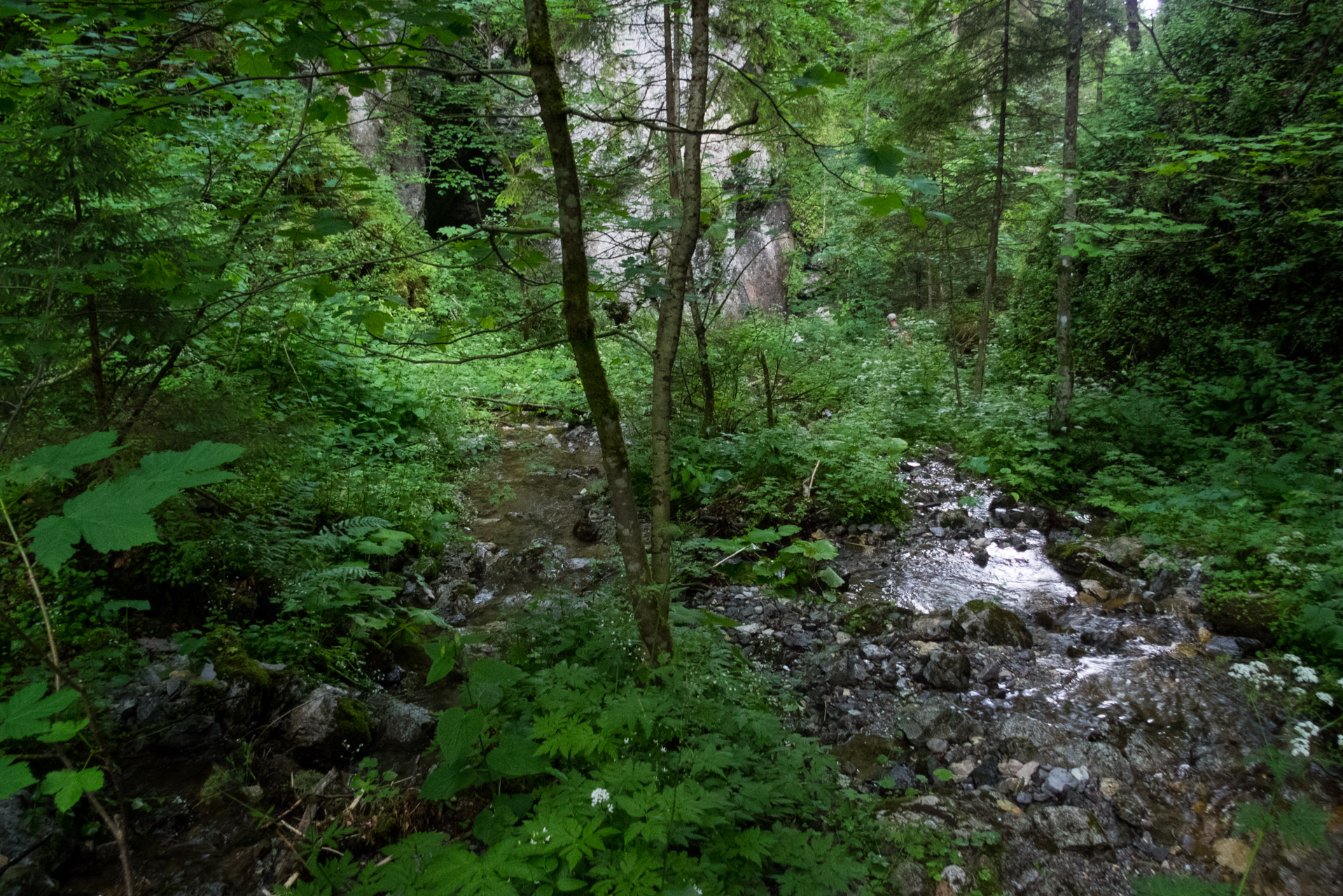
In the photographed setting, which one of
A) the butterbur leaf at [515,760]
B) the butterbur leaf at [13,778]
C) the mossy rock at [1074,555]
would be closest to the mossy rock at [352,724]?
the butterbur leaf at [515,760]

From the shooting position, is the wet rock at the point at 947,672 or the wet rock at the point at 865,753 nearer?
the wet rock at the point at 865,753

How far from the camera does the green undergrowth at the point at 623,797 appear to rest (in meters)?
1.97

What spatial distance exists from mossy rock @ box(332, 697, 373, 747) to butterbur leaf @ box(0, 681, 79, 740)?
5.13ft

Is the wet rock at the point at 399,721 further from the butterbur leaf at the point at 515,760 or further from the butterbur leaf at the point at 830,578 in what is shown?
the butterbur leaf at the point at 830,578

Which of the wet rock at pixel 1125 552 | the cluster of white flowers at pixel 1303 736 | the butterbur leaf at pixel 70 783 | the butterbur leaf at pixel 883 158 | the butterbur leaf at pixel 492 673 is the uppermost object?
the butterbur leaf at pixel 883 158

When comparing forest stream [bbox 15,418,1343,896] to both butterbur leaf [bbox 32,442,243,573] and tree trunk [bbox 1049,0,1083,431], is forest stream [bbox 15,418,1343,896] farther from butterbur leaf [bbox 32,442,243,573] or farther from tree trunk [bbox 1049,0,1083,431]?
tree trunk [bbox 1049,0,1083,431]

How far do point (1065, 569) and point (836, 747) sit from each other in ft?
11.3

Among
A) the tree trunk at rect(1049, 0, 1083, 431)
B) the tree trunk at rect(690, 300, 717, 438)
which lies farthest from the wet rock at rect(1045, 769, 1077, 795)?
the tree trunk at rect(1049, 0, 1083, 431)

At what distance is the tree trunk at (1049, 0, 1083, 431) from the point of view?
726cm

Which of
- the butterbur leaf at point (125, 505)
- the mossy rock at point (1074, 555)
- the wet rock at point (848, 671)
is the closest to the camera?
the butterbur leaf at point (125, 505)

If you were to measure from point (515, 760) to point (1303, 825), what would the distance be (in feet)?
10.6

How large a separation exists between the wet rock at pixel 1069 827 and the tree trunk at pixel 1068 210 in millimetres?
6083

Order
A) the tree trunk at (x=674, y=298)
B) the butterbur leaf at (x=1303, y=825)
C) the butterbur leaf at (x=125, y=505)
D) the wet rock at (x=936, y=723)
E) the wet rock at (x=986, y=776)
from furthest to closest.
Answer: the wet rock at (x=936, y=723) → the wet rock at (x=986, y=776) → the tree trunk at (x=674, y=298) → the butterbur leaf at (x=1303, y=825) → the butterbur leaf at (x=125, y=505)

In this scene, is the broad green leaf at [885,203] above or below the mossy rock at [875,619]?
above
